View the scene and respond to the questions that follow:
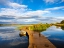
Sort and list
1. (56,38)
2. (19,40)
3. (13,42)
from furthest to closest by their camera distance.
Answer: (56,38) → (19,40) → (13,42)

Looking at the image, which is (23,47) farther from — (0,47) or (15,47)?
(0,47)

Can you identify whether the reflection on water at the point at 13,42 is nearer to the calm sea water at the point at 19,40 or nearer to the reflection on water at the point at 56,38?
the calm sea water at the point at 19,40

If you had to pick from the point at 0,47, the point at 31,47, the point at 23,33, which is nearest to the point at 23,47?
the point at 0,47

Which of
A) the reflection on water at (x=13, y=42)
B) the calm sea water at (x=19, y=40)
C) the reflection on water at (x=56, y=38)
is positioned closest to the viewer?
the reflection on water at (x=13, y=42)

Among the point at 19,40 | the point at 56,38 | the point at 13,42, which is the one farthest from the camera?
the point at 56,38

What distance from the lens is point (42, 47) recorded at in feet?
41.7

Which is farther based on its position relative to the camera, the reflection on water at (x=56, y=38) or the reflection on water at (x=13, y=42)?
the reflection on water at (x=56, y=38)

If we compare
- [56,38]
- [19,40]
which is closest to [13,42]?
[19,40]

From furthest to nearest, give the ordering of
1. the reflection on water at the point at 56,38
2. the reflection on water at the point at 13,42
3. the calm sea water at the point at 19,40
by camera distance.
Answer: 1. the reflection on water at the point at 56,38
2. the calm sea water at the point at 19,40
3. the reflection on water at the point at 13,42

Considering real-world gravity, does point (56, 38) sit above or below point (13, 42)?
above

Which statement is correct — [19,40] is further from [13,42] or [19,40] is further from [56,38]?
[56,38]

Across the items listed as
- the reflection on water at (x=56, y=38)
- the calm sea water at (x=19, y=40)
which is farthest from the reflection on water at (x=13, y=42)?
the reflection on water at (x=56, y=38)

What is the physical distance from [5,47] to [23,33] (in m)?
12.0

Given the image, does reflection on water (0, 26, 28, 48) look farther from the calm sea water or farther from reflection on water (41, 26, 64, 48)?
reflection on water (41, 26, 64, 48)
